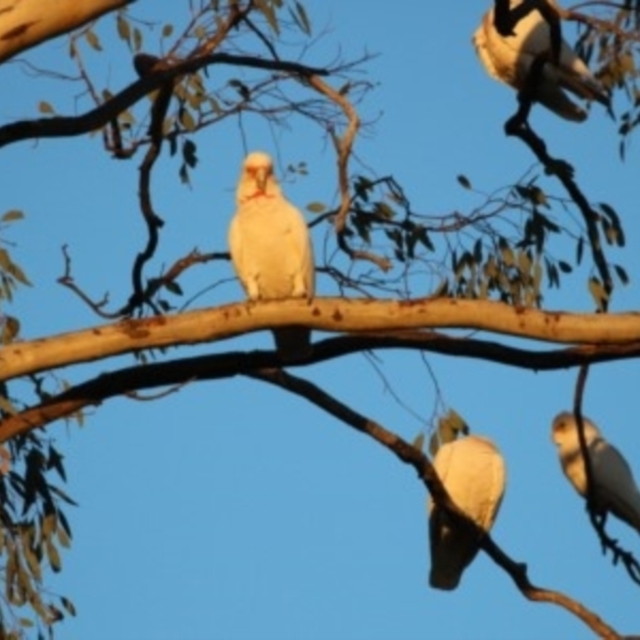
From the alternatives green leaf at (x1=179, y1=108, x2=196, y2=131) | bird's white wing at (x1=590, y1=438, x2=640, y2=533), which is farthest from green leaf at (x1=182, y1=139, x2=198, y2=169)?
bird's white wing at (x1=590, y1=438, x2=640, y2=533)

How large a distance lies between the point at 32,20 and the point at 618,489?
9.16 ft

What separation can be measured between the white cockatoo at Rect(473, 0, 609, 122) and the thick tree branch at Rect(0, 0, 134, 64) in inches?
78.0

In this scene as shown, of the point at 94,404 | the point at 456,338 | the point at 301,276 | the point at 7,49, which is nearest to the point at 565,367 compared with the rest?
the point at 456,338

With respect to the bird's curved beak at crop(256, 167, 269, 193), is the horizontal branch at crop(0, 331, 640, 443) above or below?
below

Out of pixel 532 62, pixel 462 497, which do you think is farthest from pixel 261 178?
pixel 462 497

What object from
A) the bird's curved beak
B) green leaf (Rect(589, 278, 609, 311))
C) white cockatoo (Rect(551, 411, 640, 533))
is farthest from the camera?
white cockatoo (Rect(551, 411, 640, 533))

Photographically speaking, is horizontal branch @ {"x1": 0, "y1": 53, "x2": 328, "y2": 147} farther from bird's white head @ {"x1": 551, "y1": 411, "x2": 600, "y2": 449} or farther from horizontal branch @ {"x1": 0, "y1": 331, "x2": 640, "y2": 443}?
bird's white head @ {"x1": 551, "y1": 411, "x2": 600, "y2": 449}

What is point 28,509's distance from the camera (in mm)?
5910

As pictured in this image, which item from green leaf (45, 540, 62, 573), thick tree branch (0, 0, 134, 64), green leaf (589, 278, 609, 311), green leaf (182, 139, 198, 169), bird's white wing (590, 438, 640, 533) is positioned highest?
green leaf (182, 139, 198, 169)

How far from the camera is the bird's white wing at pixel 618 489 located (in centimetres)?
629

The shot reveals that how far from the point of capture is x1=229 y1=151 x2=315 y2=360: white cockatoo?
5.20m

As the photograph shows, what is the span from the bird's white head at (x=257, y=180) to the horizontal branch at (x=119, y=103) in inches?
13.4

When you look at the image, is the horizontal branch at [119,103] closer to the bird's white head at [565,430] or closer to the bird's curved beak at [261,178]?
the bird's curved beak at [261,178]

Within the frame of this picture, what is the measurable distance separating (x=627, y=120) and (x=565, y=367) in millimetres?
2492
